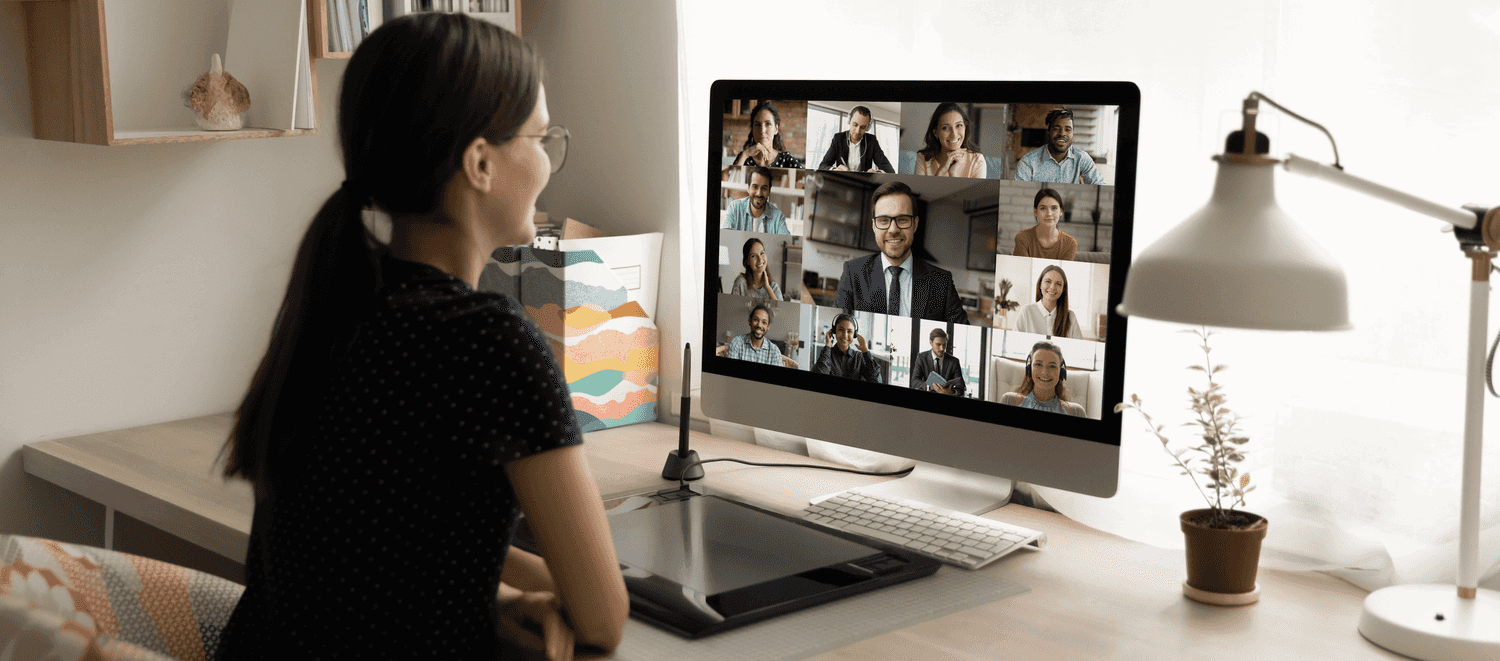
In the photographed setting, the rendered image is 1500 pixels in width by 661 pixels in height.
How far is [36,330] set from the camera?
76.5 inches

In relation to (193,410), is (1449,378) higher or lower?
higher

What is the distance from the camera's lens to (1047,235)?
4.42 feet

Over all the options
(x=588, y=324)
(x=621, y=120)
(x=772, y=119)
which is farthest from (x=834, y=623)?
(x=621, y=120)

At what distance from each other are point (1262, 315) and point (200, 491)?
1.39 metres

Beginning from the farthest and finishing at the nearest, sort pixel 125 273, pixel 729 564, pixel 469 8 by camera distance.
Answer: pixel 469 8 → pixel 125 273 → pixel 729 564

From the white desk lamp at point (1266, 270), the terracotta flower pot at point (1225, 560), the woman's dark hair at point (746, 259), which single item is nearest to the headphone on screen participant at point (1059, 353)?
the terracotta flower pot at point (1225, 560)

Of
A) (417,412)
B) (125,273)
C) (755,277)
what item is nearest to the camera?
(417,412)

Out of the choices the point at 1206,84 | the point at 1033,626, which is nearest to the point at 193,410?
the point at 1033,626

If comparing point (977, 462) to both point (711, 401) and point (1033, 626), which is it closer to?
point (1033, 626)

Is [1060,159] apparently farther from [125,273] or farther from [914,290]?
[125,273]

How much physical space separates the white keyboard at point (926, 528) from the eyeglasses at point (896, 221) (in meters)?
0.37

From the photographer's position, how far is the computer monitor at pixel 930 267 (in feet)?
4.37

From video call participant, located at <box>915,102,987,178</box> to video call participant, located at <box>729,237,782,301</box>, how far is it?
10.9 inches

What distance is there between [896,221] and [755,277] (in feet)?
0.84
